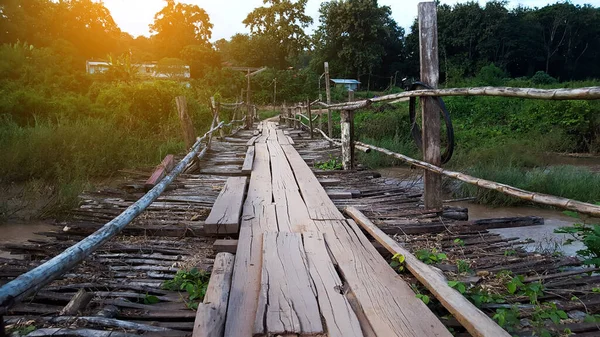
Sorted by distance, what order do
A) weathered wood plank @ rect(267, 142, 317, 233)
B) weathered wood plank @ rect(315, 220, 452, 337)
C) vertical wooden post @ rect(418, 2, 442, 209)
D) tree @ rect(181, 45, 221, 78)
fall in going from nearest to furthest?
weathered wood plank @ rect(315, 220, 452, 337) < weathered wood plank @ rect(267, 142, 317, 233) < vertical wooden post @ rect(418, 2, 442, 209) < tree @ rect(181, 45, 221, 78)

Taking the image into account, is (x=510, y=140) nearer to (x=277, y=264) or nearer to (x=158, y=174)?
(x=158, y=174)

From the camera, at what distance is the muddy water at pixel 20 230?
563 cm

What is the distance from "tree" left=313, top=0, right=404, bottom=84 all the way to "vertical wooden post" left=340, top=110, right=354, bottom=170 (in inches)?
1140

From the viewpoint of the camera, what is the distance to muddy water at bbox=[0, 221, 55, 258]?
5.63 metres

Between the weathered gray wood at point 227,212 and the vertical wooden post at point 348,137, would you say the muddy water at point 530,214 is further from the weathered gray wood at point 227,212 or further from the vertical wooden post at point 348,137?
the weathered gray wood at point 227,212

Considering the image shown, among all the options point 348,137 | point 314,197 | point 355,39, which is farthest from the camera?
point 355,39

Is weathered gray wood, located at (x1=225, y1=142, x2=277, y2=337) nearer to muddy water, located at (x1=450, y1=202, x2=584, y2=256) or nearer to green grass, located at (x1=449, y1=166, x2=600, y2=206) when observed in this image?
muddy water, located at (x1=450, y1=202, x2=584, y2=256)

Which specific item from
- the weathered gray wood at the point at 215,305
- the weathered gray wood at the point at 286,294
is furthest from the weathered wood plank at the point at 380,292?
the weathered gray wood at the point at 215,305

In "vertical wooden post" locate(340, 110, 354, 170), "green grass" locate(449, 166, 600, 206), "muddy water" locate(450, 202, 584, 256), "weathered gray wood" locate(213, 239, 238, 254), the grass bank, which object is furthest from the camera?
the grass bank

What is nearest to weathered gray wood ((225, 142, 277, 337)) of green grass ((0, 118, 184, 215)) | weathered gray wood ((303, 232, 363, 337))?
weathered gray wood ((303, 232, 363, 337))

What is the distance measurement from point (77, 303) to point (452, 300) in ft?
4.75

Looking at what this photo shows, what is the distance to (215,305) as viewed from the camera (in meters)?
1.69

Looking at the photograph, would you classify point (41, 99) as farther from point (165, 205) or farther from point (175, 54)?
point (175, 54)

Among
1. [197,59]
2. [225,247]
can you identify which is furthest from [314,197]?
[197,59]
